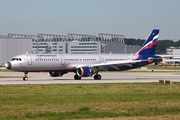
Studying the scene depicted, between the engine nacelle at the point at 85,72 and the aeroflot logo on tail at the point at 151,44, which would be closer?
the engine nacelle at the point at 85,72

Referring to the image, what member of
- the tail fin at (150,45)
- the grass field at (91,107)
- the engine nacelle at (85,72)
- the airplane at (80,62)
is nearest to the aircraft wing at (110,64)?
the airplane at (80,62)

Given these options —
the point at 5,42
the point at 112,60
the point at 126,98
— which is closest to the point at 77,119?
the point at 126,98

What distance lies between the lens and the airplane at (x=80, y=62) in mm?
55000

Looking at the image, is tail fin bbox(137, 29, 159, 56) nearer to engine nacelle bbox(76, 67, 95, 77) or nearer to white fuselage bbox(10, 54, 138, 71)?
white fuselage bbox(10, 54, 138, 71)

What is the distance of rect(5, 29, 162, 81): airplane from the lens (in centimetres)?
5500

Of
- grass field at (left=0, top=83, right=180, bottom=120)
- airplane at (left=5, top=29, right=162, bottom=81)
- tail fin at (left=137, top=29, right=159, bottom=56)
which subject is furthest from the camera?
tail fin at (left=137, top=29, right=159, bottom=56)

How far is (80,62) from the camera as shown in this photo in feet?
197

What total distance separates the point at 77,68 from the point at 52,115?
120 feet

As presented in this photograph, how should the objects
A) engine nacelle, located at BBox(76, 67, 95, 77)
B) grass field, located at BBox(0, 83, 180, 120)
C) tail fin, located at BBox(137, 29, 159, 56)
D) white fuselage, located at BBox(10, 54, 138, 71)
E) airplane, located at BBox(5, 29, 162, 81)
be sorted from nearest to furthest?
1. grass field, located at BBox(0, 83, 180, 120)
2. white fuselage, located at BBox(10, 54, 138, 71)
3. airplane, located at BBox(5, 29, 162, 81)
4. engine nacelle, located at BBox(76, 67, 95, 77)
5. tail fin, located at BBox(137, 29, 159, 56)

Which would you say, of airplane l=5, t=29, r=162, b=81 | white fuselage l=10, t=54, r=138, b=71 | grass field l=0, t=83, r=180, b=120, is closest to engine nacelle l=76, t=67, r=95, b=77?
airplane l=5, t=29, r=162, b=81

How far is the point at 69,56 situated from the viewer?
59.6 metres

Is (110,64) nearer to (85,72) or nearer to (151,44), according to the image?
(85,72)

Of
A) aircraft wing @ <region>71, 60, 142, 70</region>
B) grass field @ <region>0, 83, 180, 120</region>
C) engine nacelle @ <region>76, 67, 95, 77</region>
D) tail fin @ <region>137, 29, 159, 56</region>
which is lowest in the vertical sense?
grass field @ <region>0, 83, 180, 120</region>

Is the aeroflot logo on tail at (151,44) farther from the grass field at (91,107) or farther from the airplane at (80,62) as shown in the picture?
the grass field at (91,107)
